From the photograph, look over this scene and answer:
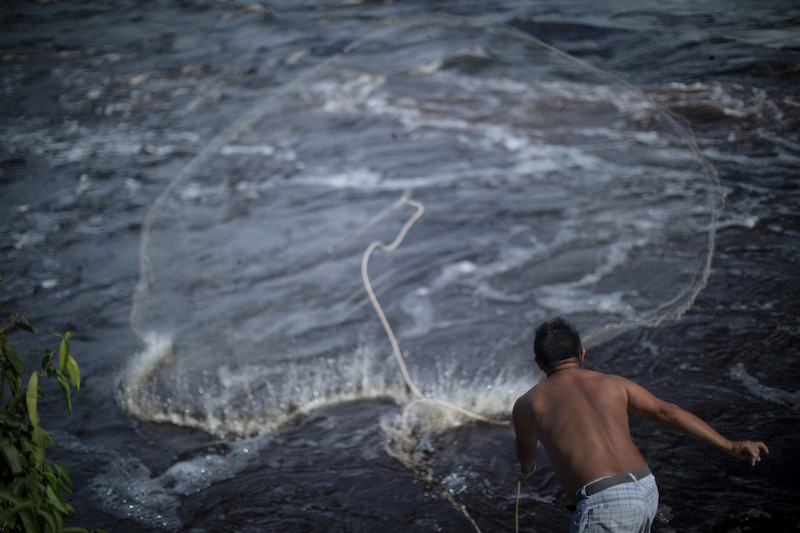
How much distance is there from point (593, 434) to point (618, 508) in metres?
0.31

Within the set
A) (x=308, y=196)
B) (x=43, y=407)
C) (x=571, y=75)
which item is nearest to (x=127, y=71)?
(x=308, y=196)

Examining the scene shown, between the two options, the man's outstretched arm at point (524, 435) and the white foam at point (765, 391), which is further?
the white foam at point (765, 391)

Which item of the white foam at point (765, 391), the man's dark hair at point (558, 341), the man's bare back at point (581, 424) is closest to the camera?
the man's bare back at point (581, 424)

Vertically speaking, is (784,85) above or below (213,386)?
above

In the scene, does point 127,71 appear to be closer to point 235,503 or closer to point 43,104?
point 43,104

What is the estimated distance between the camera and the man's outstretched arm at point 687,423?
2.52 meters

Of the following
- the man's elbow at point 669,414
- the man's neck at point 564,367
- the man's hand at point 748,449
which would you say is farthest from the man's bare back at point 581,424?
the man's hand at point 748,449

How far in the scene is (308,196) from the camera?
322 inches

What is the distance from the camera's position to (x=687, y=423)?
2.66 metres

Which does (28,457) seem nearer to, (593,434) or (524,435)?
(524,435)

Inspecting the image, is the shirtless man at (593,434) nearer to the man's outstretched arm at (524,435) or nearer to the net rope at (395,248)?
the man's outstretched arm at (524,435)

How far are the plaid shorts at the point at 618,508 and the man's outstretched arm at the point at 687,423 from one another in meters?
0.30

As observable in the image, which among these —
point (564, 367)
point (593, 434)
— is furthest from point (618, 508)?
point (564, 367)

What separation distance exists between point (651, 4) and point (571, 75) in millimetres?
3811
